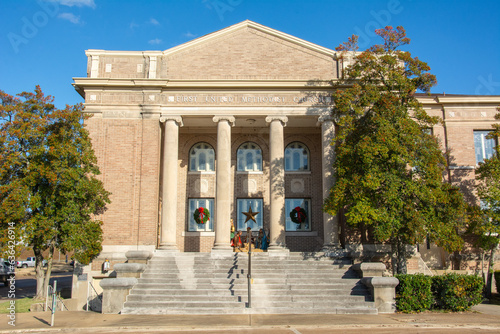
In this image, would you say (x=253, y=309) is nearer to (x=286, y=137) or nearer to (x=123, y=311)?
(x=123, y=311)

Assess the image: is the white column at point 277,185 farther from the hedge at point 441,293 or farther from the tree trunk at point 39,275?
the tree trunk at point 39,275

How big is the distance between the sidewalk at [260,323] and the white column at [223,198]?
6001 millimetres

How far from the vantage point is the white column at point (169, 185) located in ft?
70.6

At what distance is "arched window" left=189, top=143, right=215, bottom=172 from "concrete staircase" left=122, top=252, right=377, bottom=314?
676 cm

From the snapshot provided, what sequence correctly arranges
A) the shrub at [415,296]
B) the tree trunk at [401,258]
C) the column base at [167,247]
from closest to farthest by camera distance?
the shrub at [415,296], the tree trunk at [401,258], the column base at [167,247]

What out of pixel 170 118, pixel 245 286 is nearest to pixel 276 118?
pixel 170 118

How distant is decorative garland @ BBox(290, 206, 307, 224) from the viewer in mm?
25422

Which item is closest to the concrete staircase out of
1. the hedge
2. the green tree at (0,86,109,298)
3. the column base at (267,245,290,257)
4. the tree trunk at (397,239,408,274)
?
the column base at (267,245,290,257)

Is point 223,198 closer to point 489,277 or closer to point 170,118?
point 170,118

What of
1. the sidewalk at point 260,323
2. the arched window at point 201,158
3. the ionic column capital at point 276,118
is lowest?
Answer: the sidewalk at point 260,323

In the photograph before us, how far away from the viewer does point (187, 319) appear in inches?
586

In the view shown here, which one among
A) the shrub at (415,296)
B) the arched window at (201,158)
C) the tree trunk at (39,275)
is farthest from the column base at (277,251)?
the tree trunk at (39,275)

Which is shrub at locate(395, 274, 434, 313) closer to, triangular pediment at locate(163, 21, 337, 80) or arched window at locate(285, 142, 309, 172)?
arched window at locate(285, 142, 309, 172)

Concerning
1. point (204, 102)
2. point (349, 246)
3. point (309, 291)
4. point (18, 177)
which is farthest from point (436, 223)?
point (18, 177)
